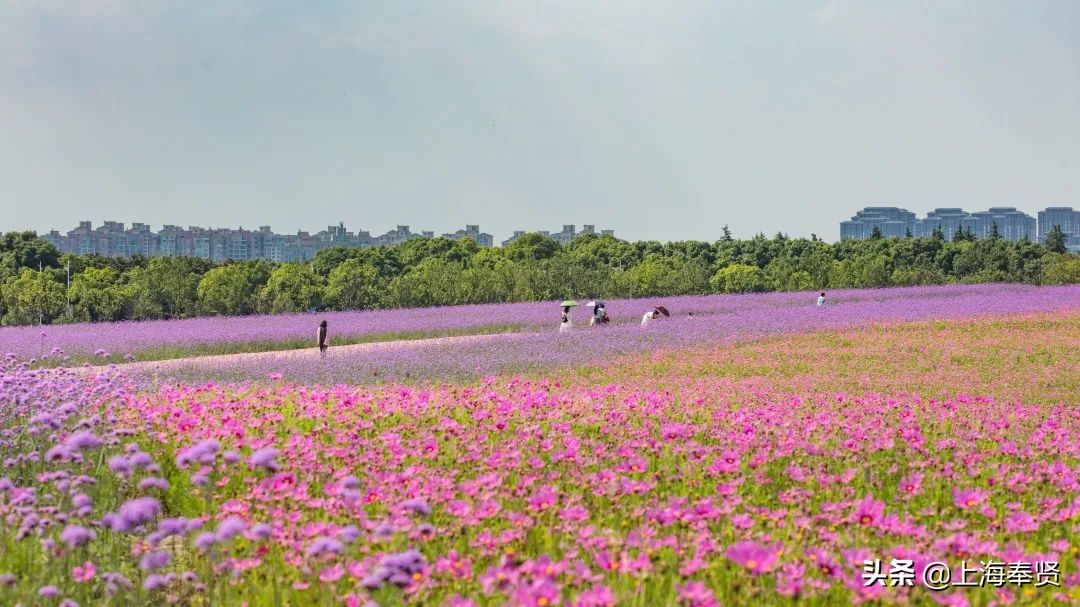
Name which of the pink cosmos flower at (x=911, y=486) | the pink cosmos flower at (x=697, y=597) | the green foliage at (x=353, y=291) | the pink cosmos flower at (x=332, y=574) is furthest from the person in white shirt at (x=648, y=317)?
the pink cosmos flower at (x=697, y=597)

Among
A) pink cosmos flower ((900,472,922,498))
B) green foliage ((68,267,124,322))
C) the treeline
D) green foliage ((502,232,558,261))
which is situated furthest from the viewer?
green foliage ((502,232,558,261))

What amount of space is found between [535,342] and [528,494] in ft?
44.5

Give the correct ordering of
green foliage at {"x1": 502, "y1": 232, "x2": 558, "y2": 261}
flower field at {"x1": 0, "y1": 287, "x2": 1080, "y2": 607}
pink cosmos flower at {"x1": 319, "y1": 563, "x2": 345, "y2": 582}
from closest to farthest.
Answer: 1. pink cosmos flower at {"x1": 319, "y1": 563, "x2": 345, "y2": 582}
2. flower field at {"x1": 0, "y1": 287, "x2": 1080, "y2": 607}
3. green foliage at {"x1": 502, "y1": 232, "x2": 558, "y2": 261}

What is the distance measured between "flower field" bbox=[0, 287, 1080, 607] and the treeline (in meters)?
27.4

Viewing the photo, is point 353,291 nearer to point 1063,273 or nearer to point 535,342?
point 535,342

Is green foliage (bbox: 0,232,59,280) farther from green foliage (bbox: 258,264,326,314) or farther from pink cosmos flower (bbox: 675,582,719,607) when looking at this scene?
pink cosmos flower (bbox: 675,582,719,607)

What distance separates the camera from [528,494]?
522 centimetres

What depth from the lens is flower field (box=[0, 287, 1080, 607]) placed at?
378cm

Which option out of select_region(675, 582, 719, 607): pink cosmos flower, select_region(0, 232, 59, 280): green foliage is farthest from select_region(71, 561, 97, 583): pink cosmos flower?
select_region(0, 232, 59, 280): green foliage

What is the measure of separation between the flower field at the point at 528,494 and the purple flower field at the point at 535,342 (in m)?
2.15

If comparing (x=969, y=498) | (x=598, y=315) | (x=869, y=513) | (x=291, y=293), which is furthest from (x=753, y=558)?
(x=291, y=293)

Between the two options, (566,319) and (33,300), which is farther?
(33,300)

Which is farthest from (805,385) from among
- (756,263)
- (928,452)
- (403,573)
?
(756,263)

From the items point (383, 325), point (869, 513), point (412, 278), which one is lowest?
point (869, 513)
